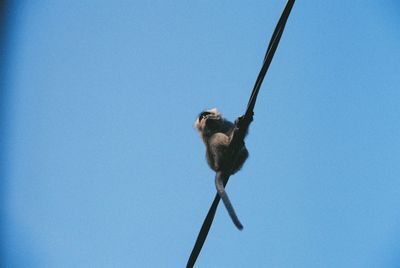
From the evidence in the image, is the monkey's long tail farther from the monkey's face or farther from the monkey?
the monkey's face

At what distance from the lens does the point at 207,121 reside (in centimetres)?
607

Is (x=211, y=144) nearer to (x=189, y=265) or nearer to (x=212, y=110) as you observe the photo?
(x=212, y=110)

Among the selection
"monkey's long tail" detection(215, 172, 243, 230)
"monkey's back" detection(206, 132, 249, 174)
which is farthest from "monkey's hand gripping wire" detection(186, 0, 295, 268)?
"monkey's back" detection(206, 132, 249, 174)

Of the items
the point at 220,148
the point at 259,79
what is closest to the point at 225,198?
the point at 259,79

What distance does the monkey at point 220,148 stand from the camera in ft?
14.4

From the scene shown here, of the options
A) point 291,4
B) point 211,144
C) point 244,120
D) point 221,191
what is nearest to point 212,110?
point 211,144

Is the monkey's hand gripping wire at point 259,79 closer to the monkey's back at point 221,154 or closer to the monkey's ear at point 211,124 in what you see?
the monkey's back at point 221,154

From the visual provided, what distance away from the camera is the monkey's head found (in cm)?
598

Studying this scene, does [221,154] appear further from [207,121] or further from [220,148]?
[207,121]

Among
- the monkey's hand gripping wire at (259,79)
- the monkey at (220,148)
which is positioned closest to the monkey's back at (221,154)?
the monkey at (220,148)


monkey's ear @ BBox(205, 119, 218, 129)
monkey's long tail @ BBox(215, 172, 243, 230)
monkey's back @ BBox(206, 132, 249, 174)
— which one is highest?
monkey's ear @ BBox(205, 119, 218, 129)

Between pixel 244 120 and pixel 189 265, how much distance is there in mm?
1162

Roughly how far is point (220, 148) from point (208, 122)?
0.90m

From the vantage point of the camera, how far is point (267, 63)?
3068mm
